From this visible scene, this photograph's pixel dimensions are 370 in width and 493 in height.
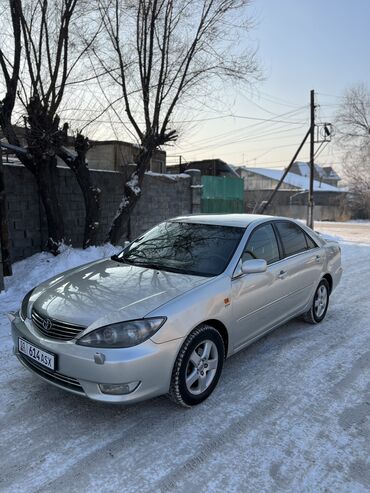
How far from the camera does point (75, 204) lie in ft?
28.3

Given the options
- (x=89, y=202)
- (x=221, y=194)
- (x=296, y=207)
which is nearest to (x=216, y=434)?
(x=89, y=202)

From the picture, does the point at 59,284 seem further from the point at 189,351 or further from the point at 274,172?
the point at 274,172

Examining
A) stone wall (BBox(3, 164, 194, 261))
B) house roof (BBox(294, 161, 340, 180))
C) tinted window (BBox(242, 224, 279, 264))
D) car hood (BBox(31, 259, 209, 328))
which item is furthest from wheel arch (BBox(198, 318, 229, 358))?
house roof (BBox(294, 161, 340, 180))

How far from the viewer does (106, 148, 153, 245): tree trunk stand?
8.72 meters

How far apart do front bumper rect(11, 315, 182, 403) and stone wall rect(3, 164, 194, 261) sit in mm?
5306

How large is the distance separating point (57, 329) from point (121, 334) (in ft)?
1.70

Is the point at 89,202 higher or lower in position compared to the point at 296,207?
higher

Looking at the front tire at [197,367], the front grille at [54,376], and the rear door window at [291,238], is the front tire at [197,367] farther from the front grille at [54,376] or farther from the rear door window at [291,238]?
the rear door window at [291,238]

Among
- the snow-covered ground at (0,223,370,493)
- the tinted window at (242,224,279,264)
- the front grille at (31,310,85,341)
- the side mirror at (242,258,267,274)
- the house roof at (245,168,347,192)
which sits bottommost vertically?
the snow-covered ground at (0,223,370,493)

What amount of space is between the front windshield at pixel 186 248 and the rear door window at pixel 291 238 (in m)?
0.71

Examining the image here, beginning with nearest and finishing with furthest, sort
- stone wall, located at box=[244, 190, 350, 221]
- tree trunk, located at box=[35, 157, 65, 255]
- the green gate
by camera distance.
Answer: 1. tree trunk, located at box=[35, 157, 65, 255]
2. the green gate
3. stone wall, located at box=[244, 190, 350, 221]

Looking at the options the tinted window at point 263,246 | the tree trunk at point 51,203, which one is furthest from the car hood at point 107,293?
the tree trunk at point 51,203

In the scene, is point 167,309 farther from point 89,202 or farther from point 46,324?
point 89,202

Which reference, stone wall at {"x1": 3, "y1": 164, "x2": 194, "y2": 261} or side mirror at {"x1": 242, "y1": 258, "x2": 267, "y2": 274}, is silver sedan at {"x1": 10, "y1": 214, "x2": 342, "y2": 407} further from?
stone wall at {"x1": 3, "y1": 164, "x2": 194, "y2": 261}
